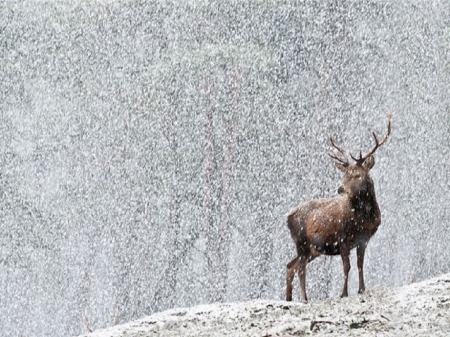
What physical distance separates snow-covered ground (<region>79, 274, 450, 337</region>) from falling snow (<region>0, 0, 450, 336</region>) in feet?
27.5

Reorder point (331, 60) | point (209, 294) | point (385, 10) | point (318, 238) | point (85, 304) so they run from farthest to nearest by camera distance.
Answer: point (385, 10), point (85, 304), point (331, 60), point (209, 294), point (318, 238)

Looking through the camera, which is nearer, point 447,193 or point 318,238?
point 318,238

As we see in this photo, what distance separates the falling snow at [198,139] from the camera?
1583 cm

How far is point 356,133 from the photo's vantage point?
1644 centimetres

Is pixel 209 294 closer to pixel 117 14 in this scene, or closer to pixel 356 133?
pixel 356 133

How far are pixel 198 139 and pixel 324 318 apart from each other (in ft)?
36.1

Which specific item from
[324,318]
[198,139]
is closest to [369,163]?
[324,318]

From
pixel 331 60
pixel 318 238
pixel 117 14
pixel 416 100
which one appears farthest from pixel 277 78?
pixel 318 238

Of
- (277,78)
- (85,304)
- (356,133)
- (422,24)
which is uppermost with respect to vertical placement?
(422,24)

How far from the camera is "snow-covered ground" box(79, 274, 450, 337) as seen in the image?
508cm

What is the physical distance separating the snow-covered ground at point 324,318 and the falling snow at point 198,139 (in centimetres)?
837

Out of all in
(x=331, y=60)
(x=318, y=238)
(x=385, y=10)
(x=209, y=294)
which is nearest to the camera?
(x=318, y=238)

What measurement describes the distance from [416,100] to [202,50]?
A: 171 inches

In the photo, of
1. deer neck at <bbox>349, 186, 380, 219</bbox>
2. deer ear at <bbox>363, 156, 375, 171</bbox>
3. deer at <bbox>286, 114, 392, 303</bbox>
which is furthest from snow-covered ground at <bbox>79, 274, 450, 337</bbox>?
deer ear at <bbox>363, 156, 375, 171</bbox>
